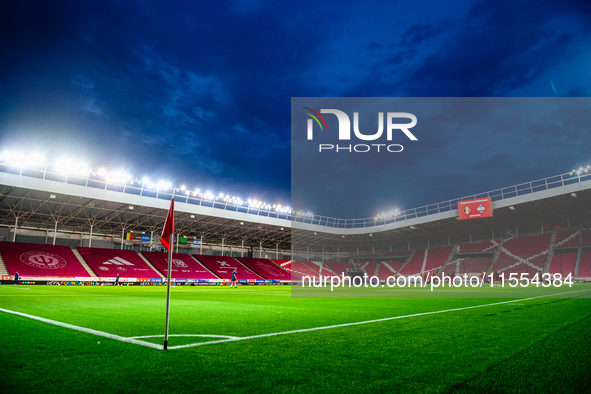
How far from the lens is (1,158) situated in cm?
2727

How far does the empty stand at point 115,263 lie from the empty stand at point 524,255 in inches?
1756

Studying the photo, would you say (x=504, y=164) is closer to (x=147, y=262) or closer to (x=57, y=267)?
(x=147, y=262)

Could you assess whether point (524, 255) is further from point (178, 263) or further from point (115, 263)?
point (115, 263)

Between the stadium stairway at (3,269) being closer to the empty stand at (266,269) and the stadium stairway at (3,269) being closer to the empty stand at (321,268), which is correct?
the empty stand at (266,269)

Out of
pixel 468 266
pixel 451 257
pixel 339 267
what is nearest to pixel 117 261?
pixel 339 267

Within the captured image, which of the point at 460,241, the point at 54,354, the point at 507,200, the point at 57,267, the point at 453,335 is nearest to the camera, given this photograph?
the point at 54,354

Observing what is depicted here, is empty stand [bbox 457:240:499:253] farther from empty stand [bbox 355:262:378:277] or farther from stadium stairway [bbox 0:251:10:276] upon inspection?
stadium stairway [bbox 0:251:10:276]

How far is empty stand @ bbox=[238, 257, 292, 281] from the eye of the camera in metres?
51.1

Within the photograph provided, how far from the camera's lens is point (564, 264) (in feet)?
132

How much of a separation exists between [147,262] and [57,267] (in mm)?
10038

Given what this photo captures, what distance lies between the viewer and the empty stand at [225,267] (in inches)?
1818

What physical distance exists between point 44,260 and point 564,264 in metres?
57.7

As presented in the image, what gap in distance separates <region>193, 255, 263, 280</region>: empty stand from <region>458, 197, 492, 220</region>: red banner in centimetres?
2876

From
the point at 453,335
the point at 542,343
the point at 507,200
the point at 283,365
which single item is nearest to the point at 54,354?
the point at 283,365
